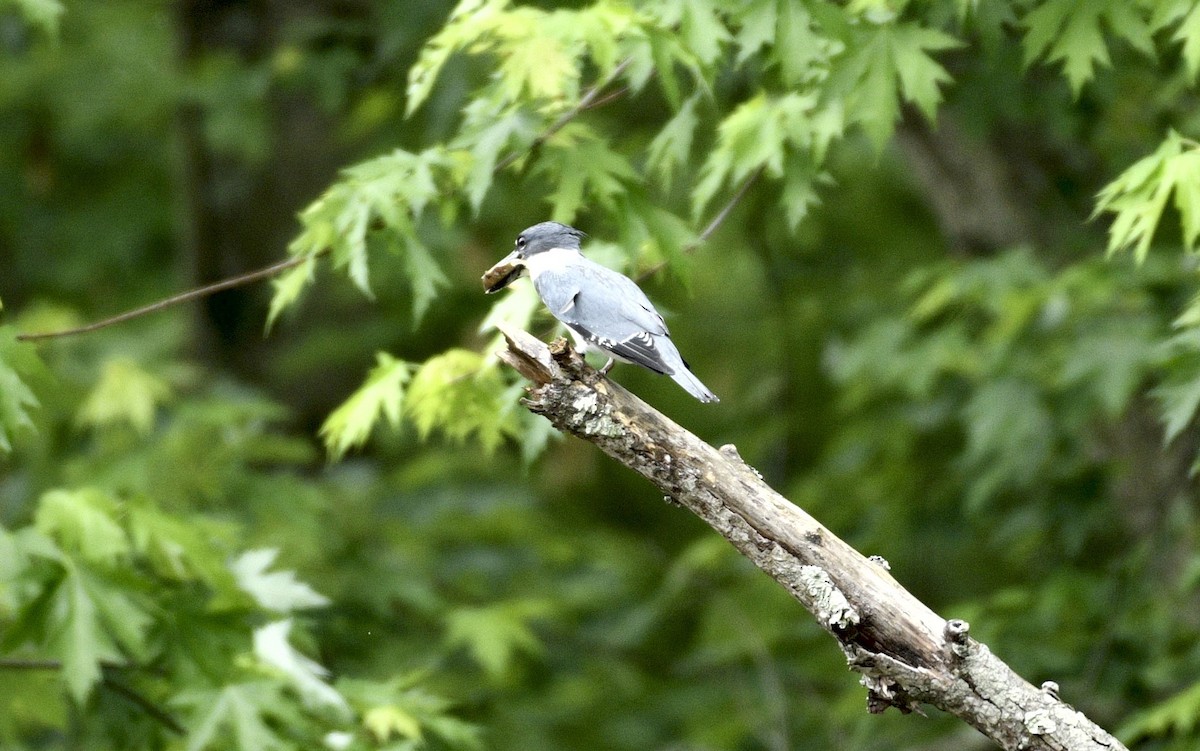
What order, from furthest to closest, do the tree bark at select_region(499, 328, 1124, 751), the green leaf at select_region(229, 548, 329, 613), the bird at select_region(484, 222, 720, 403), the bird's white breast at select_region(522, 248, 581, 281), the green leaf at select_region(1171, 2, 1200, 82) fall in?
1. the green leaf at select_region(229, 548, 329, 613)
2. the bird's white breast at select_region(522, 248, 581, 281)
3. the green leaf at select_region(1171, 2, 1200, 82)
4. the bird at select_region(484, 222, 720, 403)
5. the tree bark at select_region(499, 328, 1124, 751)

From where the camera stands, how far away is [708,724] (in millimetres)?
6918

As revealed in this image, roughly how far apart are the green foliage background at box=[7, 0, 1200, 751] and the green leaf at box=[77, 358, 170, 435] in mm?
15

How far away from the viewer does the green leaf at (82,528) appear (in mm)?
3457

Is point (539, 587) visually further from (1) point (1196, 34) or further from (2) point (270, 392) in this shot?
(1) point (1196, 34)

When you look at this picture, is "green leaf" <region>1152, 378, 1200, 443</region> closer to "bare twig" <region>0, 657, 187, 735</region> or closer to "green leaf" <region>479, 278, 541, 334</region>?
"green leaf" <region>479, 278, 541, 334</region>

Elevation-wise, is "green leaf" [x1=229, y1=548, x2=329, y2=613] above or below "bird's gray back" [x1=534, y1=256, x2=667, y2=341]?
below

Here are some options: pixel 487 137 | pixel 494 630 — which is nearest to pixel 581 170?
pixel 487 137

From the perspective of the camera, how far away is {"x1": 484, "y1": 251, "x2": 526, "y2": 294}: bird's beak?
331 cm

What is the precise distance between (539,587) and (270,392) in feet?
6.38

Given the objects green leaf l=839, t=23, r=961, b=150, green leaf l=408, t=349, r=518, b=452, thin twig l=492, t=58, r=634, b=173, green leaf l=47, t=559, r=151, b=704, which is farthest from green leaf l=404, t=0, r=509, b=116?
green leaf l=47, t=559, r=151, b=704

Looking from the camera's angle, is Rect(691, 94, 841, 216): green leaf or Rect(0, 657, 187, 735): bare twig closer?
Rect(691, 94, 841, 216): green leaf

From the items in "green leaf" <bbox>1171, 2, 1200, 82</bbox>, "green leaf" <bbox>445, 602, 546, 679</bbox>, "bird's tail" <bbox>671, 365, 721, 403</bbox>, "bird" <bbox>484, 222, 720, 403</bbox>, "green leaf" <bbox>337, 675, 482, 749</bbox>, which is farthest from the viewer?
"green leaf" <bbox>445, 602, 546, 679</bbox>

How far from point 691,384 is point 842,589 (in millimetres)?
554

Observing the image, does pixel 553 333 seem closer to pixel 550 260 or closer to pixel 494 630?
pixel 550 260
